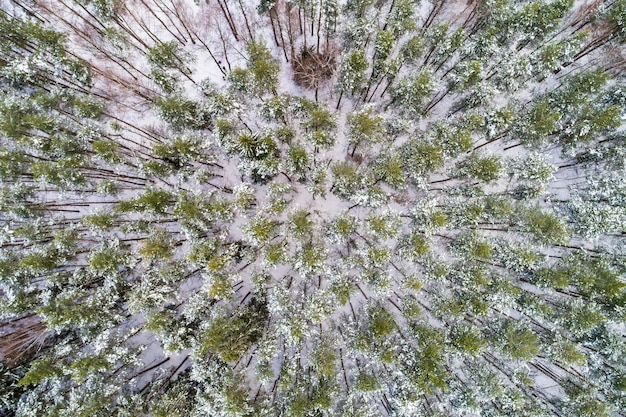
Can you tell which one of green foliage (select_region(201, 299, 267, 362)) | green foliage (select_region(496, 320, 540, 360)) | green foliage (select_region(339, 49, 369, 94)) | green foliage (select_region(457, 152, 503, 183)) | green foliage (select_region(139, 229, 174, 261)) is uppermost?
green foliage (select_region(339, 49, 369, 94))

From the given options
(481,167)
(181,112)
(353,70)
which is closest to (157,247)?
(181,112)

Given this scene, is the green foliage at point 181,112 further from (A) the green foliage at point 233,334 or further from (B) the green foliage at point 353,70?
(A) the green foliage at point 233,334

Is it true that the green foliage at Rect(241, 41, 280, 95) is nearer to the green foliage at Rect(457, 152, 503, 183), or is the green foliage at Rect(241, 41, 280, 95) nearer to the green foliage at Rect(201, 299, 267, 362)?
the green foliage at Rect(457, 152, 503, 183)

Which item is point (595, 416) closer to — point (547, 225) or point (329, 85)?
point (547, 225)

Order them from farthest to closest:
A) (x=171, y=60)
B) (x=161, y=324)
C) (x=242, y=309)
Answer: (x=171, y=60), (x=242, y=309), (x=161, y=324)

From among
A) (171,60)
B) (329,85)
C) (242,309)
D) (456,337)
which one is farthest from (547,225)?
(171,60)

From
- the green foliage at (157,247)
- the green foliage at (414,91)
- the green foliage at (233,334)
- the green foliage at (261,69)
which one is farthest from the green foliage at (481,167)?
the green foliage at (157,247)

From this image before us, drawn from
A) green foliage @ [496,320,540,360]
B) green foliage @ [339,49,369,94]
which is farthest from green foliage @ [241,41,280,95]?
green foliage @ [496,320,540,360]

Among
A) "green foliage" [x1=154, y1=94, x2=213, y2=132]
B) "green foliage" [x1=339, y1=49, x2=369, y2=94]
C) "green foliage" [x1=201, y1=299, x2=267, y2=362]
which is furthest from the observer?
"green foliage" [x1=154, y1=94, x2=213, y2=132]
